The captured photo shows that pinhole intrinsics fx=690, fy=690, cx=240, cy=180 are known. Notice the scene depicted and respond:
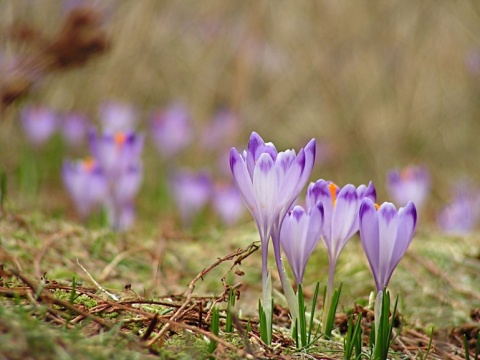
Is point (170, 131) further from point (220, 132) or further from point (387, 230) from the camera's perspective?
point (387, 230)

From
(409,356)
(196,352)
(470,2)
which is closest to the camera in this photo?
(196,352)

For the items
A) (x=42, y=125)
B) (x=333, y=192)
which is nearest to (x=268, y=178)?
(x=333, y=192)

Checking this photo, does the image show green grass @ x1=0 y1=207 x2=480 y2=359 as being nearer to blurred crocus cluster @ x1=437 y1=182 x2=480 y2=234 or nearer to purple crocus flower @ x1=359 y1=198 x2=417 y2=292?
purple crocus flower @ x1=359 y1=198 x2=417 y2=292

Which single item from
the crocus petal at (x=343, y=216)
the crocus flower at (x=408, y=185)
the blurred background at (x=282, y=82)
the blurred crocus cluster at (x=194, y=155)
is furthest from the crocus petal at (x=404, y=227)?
the blurred background at (x=282, y=82)

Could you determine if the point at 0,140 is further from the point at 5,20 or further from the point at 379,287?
the point at 379,287

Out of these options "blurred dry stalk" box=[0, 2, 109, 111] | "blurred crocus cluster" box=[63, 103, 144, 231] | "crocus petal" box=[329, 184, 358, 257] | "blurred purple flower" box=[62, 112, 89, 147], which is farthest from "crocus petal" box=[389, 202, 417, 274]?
"blurred purple flower" box=[62, 112, 89, 147]

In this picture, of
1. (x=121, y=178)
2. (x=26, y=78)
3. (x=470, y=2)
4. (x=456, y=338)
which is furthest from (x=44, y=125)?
(x=470, y=2)
